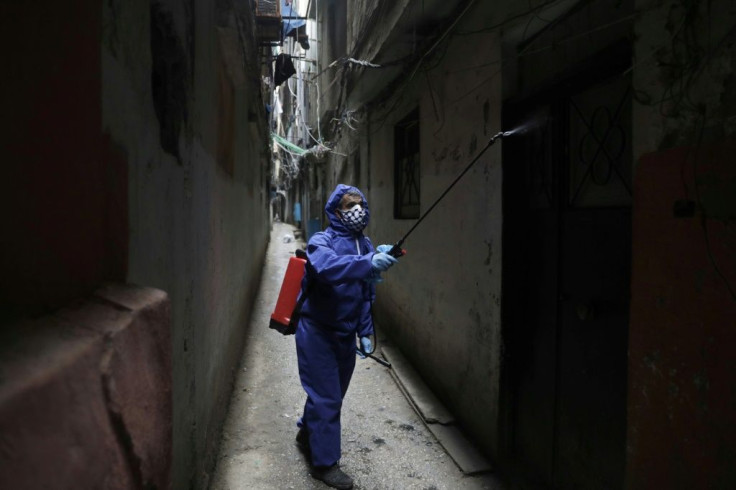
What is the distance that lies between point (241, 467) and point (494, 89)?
323 centimetres

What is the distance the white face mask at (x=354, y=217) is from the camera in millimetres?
3275

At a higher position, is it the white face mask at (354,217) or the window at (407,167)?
the window at (407,167)

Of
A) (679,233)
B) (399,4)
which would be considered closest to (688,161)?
(679,233)

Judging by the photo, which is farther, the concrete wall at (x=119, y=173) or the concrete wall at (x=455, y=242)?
the concrete wall at (x=455, y=242)

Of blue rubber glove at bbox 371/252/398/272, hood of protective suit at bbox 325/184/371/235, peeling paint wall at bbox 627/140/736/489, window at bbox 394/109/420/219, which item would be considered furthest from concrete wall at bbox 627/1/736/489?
window at bbox 394/109/420/219

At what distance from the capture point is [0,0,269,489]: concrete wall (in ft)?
2.15

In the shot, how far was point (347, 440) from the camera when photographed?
11.7 ft

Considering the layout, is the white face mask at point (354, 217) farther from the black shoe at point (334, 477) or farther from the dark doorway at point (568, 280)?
the black shoe at point (334, 477)

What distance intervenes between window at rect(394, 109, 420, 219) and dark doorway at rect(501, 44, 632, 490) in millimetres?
2065

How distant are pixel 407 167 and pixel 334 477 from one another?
3.61 m

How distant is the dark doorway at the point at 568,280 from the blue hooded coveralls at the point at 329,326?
1.09 metres

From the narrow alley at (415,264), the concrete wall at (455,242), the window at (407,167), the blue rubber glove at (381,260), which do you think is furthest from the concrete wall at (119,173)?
the window at (407,167)

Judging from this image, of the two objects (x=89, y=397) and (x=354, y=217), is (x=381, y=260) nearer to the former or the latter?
(x=354, y=217)

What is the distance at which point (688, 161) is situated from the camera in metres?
1.58
